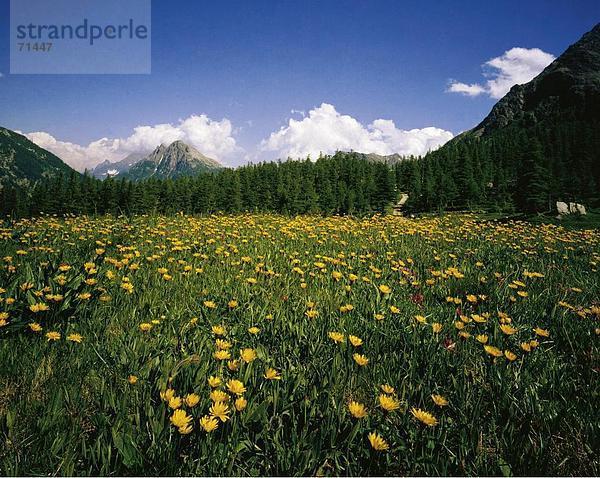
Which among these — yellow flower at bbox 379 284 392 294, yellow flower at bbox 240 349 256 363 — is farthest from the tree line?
yellow flower at bbox 240 349 256 363

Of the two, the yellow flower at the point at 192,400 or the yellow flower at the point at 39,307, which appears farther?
the yellow flower at the point at 39,307

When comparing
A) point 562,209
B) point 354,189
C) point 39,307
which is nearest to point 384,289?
point 39,307

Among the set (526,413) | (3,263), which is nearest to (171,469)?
(526,413)

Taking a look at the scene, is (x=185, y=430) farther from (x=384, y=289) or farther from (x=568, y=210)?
(x=568, y=210)

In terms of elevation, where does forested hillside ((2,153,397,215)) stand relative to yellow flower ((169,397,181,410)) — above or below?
above

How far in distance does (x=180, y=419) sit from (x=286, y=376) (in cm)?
73

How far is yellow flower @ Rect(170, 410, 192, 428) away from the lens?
1415mm

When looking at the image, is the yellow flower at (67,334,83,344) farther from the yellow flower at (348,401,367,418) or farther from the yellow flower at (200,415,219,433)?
the yellow flower at (348,401,367,418)

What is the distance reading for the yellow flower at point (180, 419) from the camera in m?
1.42

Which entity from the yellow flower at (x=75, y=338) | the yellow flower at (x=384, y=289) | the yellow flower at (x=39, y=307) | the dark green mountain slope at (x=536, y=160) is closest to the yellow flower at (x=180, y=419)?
the yellow flower at (x=75, y=338)

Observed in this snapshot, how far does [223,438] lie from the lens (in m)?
1.53

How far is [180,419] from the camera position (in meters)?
1.43

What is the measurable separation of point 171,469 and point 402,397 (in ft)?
4.42

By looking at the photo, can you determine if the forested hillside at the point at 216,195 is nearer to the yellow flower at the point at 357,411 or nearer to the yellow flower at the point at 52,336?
the yellow flower at the point at 52,336
